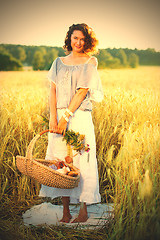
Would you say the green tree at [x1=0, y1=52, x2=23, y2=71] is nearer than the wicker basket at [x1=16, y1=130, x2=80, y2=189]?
No

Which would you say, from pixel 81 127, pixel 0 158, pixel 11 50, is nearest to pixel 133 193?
pixel 81 127

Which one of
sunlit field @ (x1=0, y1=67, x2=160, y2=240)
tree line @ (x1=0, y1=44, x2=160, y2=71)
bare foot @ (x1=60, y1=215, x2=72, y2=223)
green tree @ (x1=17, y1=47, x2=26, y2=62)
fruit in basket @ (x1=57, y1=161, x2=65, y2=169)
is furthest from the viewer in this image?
green tree @ (x1=17, y1=47, x2=26, y2=62)

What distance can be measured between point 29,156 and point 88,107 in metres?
0.63

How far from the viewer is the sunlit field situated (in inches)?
61.6

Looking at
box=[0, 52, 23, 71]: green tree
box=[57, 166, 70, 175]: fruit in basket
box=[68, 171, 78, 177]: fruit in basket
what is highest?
box=[0, 52, 23, 71]: green tree

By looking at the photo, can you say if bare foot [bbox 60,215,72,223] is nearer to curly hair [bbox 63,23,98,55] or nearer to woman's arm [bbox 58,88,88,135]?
woman's arm [bbox 58,88,88,135]

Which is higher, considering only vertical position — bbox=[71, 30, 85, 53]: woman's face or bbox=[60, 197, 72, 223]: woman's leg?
bbox=[71, 30, 85, 53]: woman's face

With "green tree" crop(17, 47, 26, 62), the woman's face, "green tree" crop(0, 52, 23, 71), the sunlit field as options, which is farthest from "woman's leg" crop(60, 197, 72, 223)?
"green tree" crop(0, 52, 23, 71)

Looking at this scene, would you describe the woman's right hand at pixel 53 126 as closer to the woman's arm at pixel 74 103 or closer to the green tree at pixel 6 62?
the woman's arm at pixel 74 103

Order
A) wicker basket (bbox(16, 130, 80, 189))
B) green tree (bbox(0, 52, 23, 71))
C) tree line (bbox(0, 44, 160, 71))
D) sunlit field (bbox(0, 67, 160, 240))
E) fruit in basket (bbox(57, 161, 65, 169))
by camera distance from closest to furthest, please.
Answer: sunlit field (bbox(0, 67, 160, 240)) → wicker basket (bbox(16, 130, 80, 189)) → fruit in basket (bbox(57, 161, 65, 169)) → tree line (bbox(0, 44, 160, 71)) → green tree (bbox(0, 52, 23, 71))

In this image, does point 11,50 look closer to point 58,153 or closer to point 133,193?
point 58,153

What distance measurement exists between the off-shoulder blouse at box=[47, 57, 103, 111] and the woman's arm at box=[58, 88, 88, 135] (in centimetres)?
4

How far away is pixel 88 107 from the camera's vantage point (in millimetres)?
2166

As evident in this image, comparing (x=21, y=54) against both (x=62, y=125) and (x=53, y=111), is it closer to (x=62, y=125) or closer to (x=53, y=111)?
(x=53, y=111)
